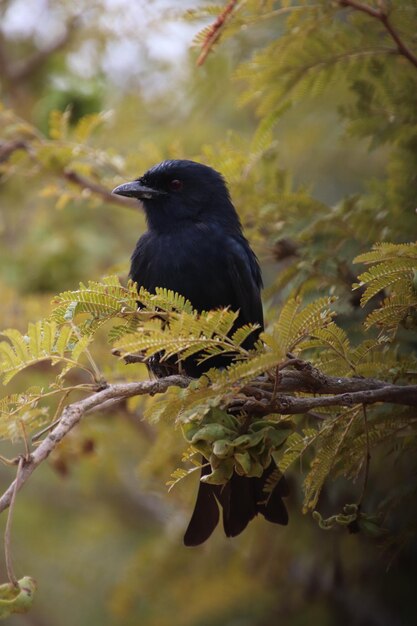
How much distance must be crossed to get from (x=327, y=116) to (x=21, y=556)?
184 inches

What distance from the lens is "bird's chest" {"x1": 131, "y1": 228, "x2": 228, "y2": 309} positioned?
3.74m

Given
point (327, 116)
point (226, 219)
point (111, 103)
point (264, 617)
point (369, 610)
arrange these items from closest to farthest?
point (226, 219)
point (369, 610)
point (264, 617)
point (327, 116)
point (111, 103)

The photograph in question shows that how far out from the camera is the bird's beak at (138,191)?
13.5ft

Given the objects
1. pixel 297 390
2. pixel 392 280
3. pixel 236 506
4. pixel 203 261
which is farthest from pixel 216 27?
pixel 236 506

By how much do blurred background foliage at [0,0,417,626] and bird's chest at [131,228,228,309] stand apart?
0.34m

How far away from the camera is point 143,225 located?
6.94 meters

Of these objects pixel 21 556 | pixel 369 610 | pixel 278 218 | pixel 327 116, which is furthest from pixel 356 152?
pixel 21 556

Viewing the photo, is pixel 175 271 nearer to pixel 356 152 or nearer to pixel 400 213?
pixel 400 213

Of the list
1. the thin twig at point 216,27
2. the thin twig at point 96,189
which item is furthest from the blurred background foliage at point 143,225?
the thin twig at point 216,27

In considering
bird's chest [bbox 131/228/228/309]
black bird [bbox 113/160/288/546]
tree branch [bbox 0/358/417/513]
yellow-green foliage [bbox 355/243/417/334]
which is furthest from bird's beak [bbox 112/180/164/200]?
yellow-green foliage [bbox 355/243/417/334]

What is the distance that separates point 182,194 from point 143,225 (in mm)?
2745

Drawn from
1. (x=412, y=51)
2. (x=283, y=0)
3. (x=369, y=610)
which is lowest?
(x=369, y=610)

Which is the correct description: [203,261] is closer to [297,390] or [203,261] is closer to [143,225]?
[297,390]

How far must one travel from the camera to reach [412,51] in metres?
3.63
